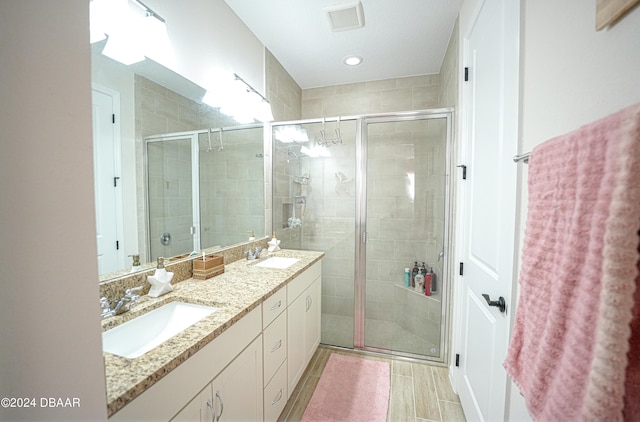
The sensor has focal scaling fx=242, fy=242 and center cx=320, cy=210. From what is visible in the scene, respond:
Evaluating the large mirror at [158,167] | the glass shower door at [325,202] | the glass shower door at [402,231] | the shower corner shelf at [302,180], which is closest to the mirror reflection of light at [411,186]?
the glass shower door at [402,231]

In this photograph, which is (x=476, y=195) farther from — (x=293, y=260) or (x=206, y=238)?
(x=206, y=238)

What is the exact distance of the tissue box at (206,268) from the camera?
4.69ft

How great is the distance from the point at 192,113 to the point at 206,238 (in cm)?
81

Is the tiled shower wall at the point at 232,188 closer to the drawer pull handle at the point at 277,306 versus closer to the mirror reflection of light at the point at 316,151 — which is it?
the mirror reflection of light at the point at 316,151

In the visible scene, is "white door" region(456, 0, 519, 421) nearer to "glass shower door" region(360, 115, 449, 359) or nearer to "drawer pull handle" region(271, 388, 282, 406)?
"glass shower door" region(360, 115, 449, 359)

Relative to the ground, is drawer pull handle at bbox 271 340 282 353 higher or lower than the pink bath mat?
higher

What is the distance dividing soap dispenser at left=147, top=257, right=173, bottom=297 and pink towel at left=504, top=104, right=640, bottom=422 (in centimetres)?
140

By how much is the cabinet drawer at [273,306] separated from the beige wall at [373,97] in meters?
2.28

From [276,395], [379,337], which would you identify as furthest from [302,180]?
[276,395]

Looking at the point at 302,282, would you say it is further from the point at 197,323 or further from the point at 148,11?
the point at 148,11

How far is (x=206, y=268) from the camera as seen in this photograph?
1.44 m

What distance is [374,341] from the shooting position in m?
2.27

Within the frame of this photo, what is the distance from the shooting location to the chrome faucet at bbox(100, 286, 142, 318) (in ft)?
3.11

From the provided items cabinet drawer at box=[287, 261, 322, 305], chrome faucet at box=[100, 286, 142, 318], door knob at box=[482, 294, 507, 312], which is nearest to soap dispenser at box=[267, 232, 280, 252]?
cabinet drawer at box=[287, 261, 322, 305]
